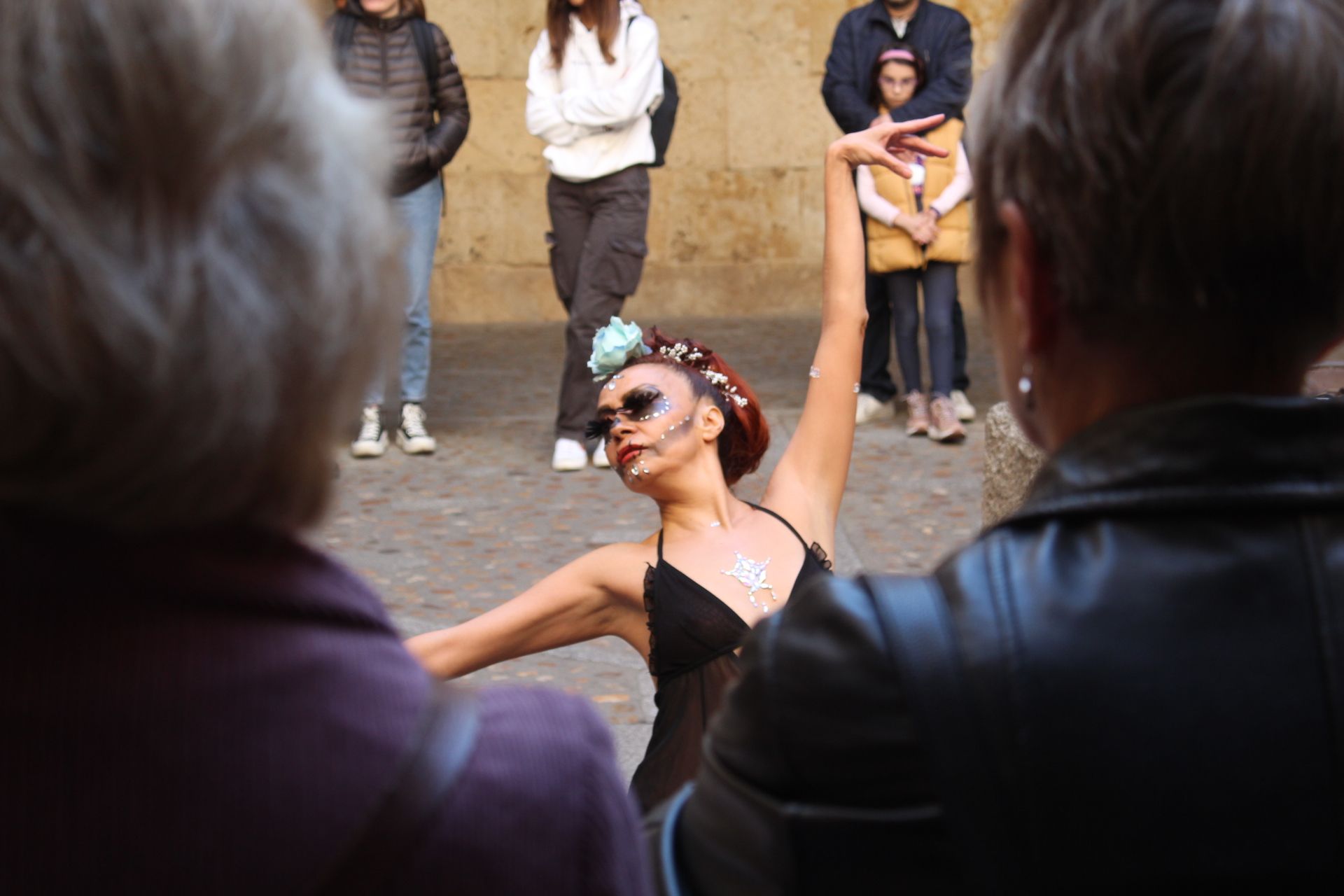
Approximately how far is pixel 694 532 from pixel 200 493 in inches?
81.8

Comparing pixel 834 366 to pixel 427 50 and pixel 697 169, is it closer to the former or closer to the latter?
pixel 427 50

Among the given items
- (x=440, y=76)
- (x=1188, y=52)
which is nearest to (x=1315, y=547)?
(x=1188, y=52)

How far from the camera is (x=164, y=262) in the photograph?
2.65 ft

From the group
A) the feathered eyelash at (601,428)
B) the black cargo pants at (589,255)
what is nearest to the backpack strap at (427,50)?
the black cargo pants at (589,255)

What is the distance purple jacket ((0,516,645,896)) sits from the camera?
0.84 metres

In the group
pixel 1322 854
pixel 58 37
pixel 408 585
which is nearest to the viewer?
pixel 58 37

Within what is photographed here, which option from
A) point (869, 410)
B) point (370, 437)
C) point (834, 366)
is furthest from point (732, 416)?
point (869, 410)

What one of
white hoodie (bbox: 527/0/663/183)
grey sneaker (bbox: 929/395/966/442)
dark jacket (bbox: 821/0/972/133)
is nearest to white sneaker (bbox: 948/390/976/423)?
grey sneaker (bbox: 929/395/966/442)

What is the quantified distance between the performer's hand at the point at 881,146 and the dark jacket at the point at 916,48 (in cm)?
409

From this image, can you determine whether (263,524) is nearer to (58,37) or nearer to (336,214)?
(336,214)

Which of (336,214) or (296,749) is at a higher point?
(336,214)

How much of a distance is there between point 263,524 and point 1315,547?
2.29 ft

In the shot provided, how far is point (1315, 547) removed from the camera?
97 centimetres

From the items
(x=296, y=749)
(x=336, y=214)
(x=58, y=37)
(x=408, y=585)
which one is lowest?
(x=408, y=585)
